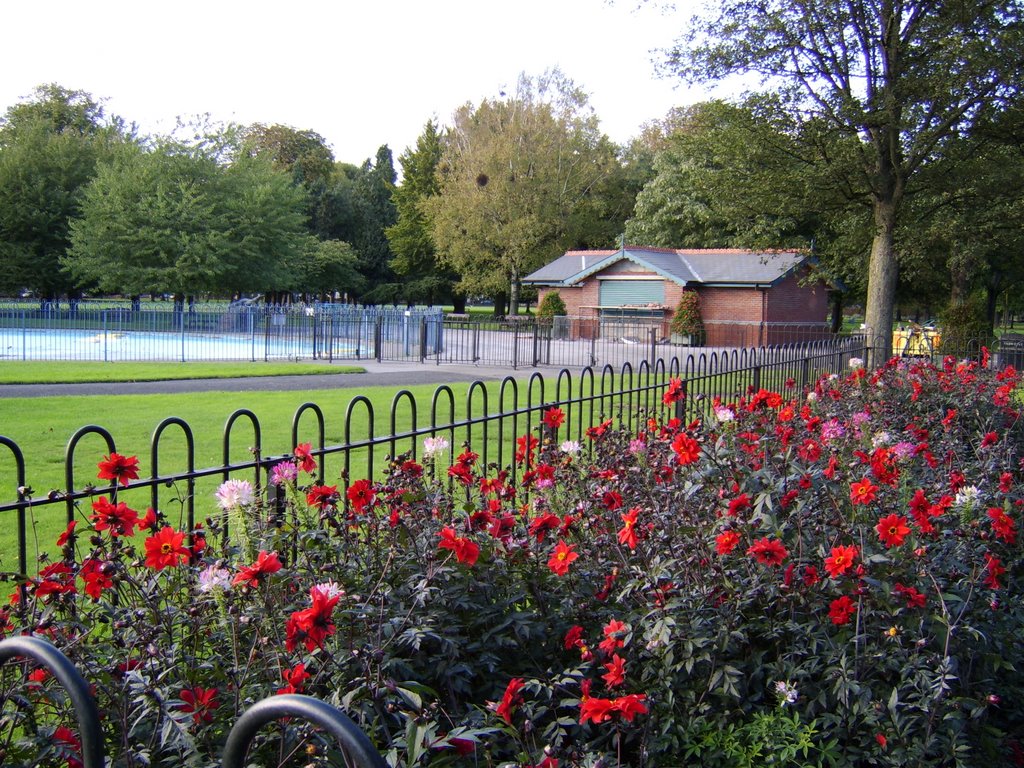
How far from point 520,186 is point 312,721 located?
151ft

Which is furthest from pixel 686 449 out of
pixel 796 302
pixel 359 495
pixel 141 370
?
pixel 796 302

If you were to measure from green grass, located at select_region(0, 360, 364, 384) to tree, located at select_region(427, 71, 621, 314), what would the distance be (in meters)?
26.6

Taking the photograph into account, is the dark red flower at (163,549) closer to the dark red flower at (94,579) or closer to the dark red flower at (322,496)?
the dark red flower at (94,579)

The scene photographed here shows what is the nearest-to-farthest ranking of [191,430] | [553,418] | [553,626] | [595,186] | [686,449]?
1. [553,626]
2. [686,449]
3. [553,418]
4. [191,430]
5. [595,186]

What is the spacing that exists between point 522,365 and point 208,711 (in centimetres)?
2036

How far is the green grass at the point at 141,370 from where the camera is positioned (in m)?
15.7

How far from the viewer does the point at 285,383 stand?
16125mm

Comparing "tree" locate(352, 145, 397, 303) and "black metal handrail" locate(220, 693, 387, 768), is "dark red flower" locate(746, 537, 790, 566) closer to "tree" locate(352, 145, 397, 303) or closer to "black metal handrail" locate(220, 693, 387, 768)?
"black metal handrail" locate(220, 693, 387, 768)

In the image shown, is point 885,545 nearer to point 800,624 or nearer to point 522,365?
point 800,624

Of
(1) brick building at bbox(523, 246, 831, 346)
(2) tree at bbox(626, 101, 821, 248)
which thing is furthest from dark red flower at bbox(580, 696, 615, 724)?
(1) brick building at bbox(523, 246, 831, 346)

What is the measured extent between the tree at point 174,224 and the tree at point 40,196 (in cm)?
242

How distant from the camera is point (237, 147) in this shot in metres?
41.1

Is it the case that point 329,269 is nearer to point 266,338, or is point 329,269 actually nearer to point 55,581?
point 266,338

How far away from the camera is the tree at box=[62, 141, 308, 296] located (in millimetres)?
35906
